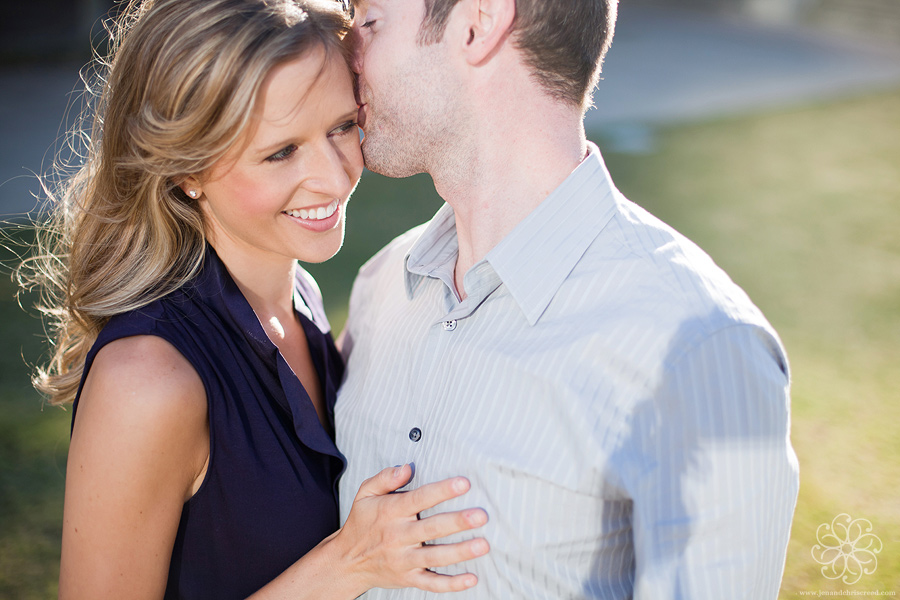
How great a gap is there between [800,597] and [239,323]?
2.63 meters

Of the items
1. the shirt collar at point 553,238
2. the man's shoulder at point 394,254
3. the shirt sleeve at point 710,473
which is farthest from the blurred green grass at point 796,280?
the shirt collar at point 553,238

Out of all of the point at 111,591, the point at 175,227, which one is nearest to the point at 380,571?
the point at 111,591

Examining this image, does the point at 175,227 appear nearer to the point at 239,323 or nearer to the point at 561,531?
the point at 239,323

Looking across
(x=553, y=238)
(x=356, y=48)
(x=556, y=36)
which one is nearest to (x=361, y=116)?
(x=356, y=48)

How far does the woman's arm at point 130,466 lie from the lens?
1.69 meters

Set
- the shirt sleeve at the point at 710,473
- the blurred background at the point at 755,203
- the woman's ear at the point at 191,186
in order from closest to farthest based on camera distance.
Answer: the shirt sleeve at the point at 710,473 → the woman's ear at the point at 191,186 → the blurred background at the point at 755,203

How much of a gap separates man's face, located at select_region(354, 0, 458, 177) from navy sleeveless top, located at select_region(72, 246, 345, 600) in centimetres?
62

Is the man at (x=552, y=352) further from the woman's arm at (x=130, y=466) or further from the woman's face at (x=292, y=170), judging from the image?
the woman's arm at (x=130, y=466)

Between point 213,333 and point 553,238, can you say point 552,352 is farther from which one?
point 213,333

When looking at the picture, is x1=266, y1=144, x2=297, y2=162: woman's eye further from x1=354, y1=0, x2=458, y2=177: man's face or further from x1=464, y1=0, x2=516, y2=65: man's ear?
x1=464, y1=0, x2=516, y2=65: man's ear

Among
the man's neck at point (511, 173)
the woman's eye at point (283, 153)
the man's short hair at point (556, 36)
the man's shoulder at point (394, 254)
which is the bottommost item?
the man's shoulder at point (394, 254)

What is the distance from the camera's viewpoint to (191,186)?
2076 mm

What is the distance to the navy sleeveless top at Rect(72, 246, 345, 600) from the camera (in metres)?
1.86

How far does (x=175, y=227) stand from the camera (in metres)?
2.13
